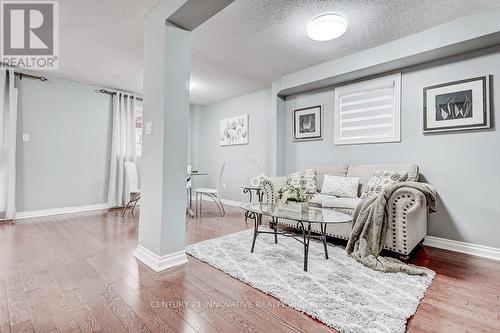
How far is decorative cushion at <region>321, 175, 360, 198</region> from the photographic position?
10.3 ft

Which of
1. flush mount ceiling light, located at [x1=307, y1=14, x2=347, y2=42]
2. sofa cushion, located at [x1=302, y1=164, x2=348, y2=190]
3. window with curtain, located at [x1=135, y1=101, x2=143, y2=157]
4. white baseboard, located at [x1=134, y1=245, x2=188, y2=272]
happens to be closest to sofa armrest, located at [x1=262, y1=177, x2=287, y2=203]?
sofa cushion, located at [x1=302, y1=164, x2=348, y2=190]

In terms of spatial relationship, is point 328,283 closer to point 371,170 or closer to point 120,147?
point 371,170

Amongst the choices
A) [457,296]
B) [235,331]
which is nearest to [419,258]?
[457,296]

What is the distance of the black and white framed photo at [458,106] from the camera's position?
2.57 m

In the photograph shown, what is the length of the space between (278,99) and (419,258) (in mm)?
3135

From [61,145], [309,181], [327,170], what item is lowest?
[309,181]

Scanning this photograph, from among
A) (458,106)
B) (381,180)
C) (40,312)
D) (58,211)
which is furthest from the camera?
(58,211)

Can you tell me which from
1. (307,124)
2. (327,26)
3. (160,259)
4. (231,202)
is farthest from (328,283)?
(231,202)

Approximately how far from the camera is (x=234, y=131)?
5445 mm

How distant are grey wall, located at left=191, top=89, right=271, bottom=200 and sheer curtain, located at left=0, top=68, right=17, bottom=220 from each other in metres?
3.33

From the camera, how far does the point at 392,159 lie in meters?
3.23

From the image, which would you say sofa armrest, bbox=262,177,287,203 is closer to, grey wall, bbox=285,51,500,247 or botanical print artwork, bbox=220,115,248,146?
grey wall, bbox=285,51,500,247

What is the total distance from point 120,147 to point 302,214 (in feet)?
13.6

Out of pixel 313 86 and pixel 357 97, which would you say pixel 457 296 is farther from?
pixel 313 86
